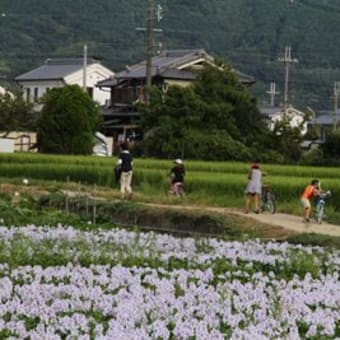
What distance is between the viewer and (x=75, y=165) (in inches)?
1674

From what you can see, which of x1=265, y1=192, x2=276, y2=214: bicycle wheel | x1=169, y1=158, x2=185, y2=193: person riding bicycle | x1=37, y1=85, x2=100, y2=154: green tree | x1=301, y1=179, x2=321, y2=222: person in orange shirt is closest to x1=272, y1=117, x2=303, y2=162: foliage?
x1=37, y1=85, x2=100, y2=154: green tree

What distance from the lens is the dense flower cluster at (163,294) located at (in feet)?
26.1

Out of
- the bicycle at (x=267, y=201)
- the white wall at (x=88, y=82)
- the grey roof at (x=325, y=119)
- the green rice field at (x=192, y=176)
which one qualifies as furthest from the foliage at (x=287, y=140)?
the grey roof at (x=325, y=119)

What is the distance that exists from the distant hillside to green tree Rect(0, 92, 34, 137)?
169 feet

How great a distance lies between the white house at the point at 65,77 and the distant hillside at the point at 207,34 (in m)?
31.9

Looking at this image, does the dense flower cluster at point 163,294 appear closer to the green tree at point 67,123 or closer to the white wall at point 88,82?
the green tree at point 67,123

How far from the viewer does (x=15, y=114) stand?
235ft

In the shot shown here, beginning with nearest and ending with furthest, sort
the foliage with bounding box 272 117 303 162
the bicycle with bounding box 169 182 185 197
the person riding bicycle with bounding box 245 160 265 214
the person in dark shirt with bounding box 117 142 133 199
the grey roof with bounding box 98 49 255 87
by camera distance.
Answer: the person riding bicycle with bounding box 245 160 265 214 < the person in dark shirt with bounding box 117 142 133 199 < the bicycle with bounding box 169 182 185 197 < the foliage with bounding box 272 117 303 162 < the grey roof with bounding box 98 49 255 87

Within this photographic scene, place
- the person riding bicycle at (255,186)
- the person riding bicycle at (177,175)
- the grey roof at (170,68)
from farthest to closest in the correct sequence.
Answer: the grey roof at (170,68) → the person riding bicycle at (177,175) → the person riding bicycle at (255,186)

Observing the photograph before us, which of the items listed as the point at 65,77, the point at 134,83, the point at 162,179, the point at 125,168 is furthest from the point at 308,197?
the point at 65,77

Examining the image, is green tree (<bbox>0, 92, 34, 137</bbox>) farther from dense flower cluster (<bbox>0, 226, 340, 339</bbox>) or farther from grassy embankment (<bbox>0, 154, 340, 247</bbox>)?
dense flower cluster (<bbox>0, 226, 340, 339</bbox>)

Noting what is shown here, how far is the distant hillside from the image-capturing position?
130625 mm

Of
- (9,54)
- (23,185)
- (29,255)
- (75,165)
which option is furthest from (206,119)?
(9,54)

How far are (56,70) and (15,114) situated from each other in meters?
20.8
